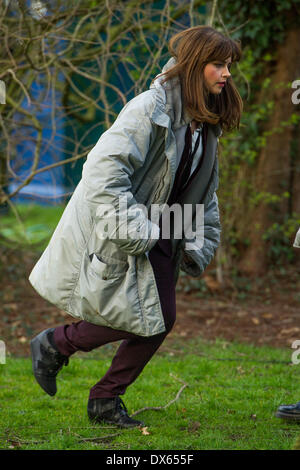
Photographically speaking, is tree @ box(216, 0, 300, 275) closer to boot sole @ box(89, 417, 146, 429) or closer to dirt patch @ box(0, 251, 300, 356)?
dirt patch @ box(0, 251, 300, 356)

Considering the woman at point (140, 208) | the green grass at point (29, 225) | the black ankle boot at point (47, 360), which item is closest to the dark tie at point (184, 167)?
the woman at point (140, 208)

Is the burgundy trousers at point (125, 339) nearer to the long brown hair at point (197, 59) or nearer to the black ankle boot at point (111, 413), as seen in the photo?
the black ankle boot at point (111, 413)

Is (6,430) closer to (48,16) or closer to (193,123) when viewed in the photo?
(193,123)

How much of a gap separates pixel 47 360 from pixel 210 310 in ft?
11.4

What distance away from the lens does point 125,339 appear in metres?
3.65

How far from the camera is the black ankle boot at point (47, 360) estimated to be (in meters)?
3.76

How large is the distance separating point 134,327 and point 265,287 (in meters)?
4.54

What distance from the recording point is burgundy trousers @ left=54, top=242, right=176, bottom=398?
11.6 ft

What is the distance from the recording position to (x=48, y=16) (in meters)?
6.17
